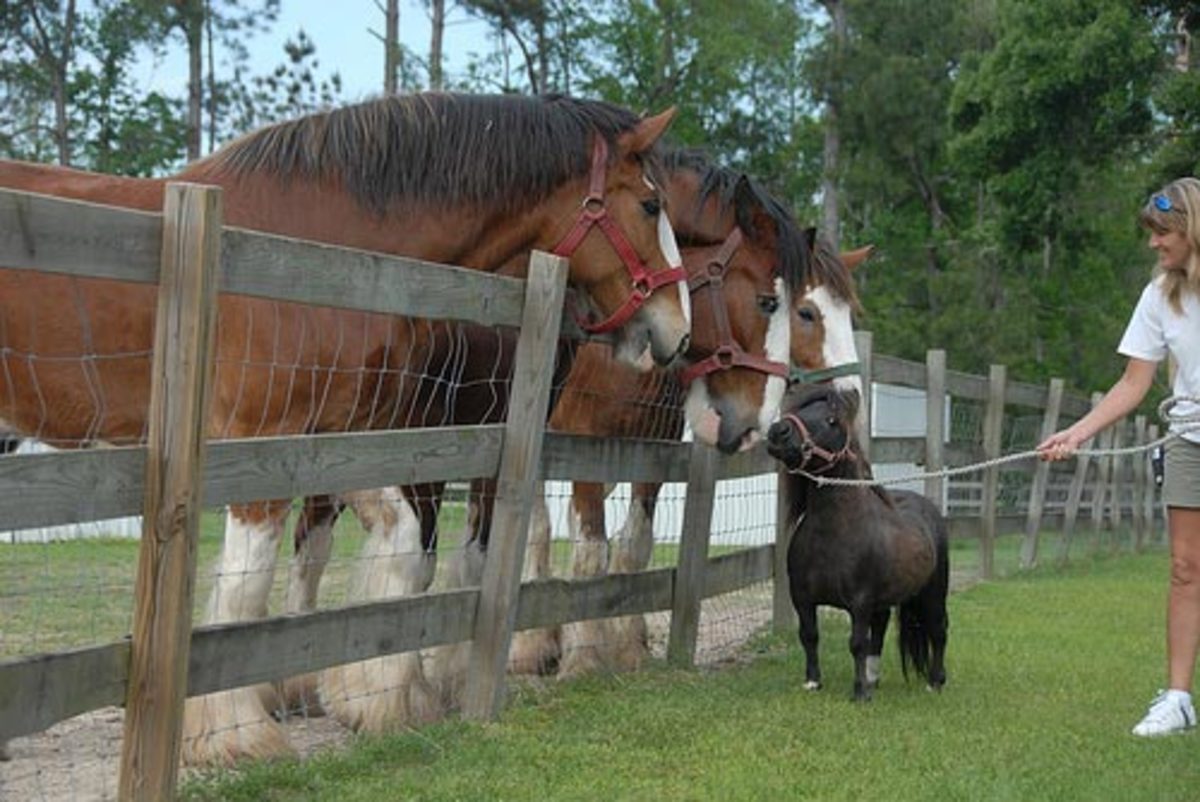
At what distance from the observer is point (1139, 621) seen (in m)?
9.22

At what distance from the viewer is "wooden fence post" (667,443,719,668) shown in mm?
7098

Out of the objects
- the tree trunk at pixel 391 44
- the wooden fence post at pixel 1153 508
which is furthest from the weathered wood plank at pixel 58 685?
the tree trunk at pixel 391 44

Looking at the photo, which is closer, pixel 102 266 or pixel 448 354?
pixel 102 266

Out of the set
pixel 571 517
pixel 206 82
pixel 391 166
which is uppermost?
pixel 206 82

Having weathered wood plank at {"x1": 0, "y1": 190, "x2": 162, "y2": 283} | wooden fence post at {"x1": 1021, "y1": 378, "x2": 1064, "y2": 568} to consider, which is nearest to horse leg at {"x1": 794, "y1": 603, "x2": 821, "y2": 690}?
weathered wood plank at {"x1": 0, "y1": 190, "x2": 162, "y2": 283}

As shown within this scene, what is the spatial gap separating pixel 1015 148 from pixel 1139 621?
14647mm

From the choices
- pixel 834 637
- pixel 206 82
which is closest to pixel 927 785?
pixel 834 637

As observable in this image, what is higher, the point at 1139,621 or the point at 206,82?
the point at 206,82

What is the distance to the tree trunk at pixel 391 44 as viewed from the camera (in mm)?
30109

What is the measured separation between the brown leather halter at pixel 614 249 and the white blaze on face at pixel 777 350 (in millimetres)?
623

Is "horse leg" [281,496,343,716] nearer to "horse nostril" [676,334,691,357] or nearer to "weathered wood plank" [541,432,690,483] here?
"weathered wood plank" [541,432,690,483]

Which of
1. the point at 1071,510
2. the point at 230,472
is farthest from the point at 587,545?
the point at 1071,510

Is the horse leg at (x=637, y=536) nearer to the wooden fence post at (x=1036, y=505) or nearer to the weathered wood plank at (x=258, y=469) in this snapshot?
the weathered wood plank at (x=258, y=469)

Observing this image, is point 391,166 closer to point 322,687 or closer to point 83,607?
point 322,687
